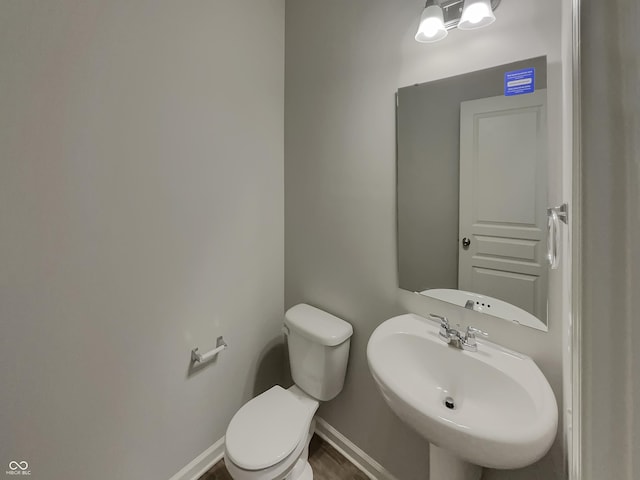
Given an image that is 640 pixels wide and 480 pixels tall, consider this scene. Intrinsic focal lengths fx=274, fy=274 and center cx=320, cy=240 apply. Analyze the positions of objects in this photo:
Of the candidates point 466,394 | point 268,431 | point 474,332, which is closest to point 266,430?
point 268,431

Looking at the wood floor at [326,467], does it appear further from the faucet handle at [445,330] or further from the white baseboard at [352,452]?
the faucet handle at [445,330]

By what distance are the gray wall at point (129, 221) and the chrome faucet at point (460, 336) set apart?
3.40 feet

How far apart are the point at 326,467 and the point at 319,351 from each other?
2.16ft

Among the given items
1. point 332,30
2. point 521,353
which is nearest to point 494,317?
point 521,353

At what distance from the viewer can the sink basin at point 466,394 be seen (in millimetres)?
675

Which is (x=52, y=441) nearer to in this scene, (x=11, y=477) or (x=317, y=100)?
(x=11, y=477)

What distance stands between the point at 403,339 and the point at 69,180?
1.36m

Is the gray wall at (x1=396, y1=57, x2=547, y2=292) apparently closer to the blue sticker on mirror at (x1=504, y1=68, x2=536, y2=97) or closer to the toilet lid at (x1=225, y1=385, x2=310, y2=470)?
the blue sticker on mirror at (x1=504, y1=68, x2=536, y2=97)

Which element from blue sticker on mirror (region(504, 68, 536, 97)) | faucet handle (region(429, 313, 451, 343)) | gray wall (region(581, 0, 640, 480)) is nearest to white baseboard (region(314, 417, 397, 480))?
faucet handle (region(429, 313, 451, 343))

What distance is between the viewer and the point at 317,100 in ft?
4.91

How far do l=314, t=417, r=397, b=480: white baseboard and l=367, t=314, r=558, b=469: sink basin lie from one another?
70 centimetres

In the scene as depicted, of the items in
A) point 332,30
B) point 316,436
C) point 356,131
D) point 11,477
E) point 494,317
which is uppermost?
point 332,30

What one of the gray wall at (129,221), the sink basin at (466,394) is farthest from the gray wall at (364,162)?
the gray wall at (129,221)

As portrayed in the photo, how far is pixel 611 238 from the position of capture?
217 millimetres
